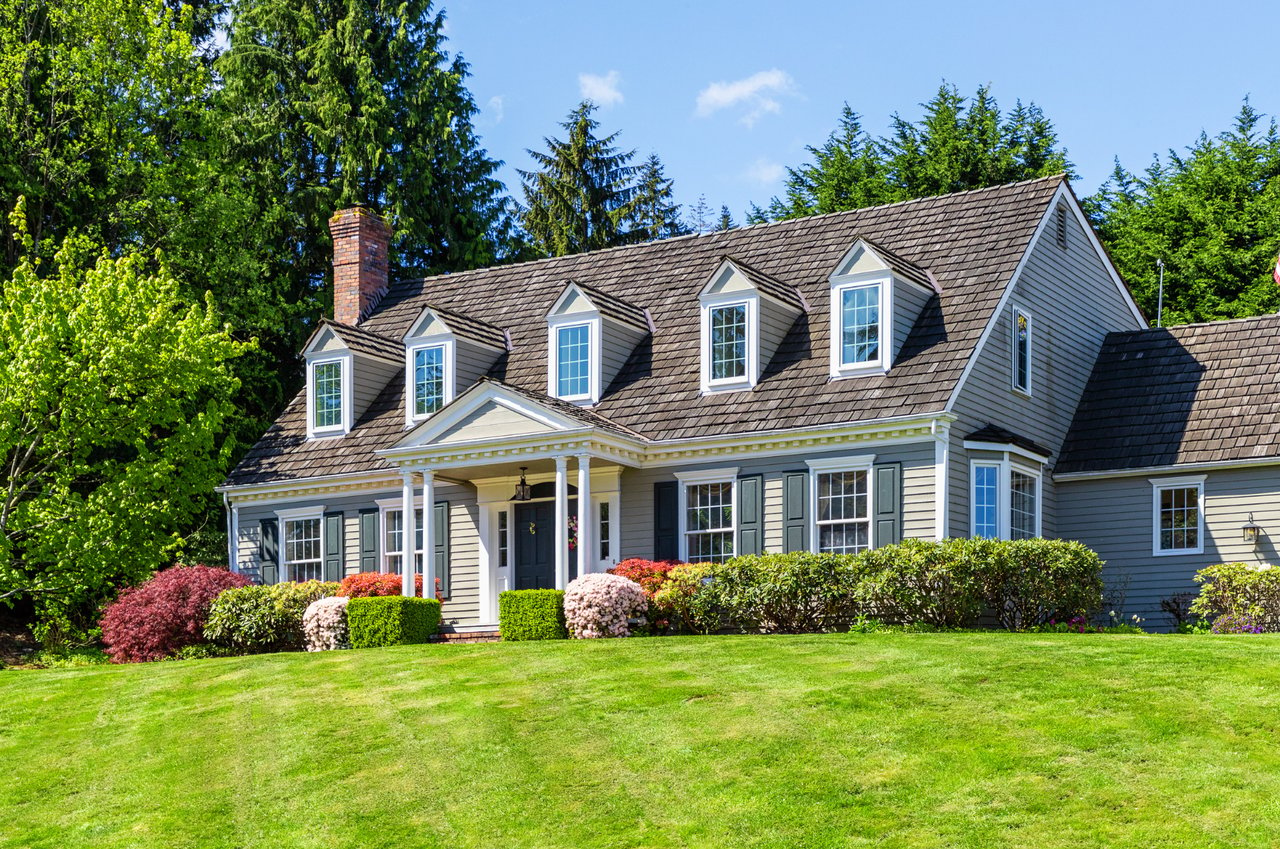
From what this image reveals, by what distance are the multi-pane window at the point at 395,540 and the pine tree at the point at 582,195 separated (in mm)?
21781

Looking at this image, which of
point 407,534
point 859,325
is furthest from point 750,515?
point 407,534

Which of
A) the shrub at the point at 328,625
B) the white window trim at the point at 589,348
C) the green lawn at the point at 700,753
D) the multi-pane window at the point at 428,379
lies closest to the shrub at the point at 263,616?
the shrub at the point at 328,625

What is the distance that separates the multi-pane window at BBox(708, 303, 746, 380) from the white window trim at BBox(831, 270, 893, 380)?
156 centimetres

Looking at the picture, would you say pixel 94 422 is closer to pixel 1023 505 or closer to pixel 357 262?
pixel 357 262

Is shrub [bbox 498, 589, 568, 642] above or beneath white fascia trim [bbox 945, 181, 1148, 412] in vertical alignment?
beneath

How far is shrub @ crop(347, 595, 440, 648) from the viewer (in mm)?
23031

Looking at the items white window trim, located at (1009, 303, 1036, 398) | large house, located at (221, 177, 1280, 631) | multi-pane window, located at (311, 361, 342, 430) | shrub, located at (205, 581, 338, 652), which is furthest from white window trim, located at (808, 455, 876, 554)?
multi-pane window, located at (311, 361, 342, 430)

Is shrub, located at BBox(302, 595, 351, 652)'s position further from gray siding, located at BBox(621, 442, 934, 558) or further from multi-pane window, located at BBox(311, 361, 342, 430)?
multi-pane window, located at BBox(311, 361, 342, 430)

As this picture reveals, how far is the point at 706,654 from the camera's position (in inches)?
689

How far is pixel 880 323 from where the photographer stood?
906 inches

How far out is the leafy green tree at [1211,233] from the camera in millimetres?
35438

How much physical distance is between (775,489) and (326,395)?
9438mm

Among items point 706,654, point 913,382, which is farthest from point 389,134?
point 706,654

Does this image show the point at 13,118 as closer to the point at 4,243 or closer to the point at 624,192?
the point at 4,243
